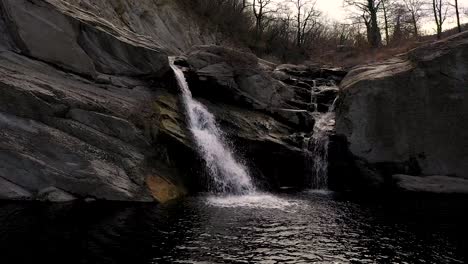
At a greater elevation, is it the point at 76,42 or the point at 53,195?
the point at 76,42

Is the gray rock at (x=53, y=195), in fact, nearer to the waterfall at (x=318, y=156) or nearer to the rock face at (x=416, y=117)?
the waterfall at (x=318, y=156)

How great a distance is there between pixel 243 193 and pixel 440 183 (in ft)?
31.5

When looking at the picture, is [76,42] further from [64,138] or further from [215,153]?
[215,153]

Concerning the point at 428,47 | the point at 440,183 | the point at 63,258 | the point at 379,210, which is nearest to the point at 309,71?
Result: the point at 428,47

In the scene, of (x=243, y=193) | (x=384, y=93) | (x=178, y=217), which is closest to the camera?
(x=178, y=217)

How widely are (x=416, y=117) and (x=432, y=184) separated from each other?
3.39 metres

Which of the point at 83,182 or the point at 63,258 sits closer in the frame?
the point at 63,258

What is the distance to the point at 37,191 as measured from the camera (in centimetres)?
1470

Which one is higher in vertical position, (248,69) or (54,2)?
(54,2)

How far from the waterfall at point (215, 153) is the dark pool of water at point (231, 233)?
108 inches

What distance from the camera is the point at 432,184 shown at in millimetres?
19812

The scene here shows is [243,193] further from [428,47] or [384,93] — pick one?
[428,47]

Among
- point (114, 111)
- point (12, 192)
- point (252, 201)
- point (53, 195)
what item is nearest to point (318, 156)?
point (252, 201)

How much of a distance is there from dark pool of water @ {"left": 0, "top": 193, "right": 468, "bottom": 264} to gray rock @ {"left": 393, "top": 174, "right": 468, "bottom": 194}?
→ 12.4ft
